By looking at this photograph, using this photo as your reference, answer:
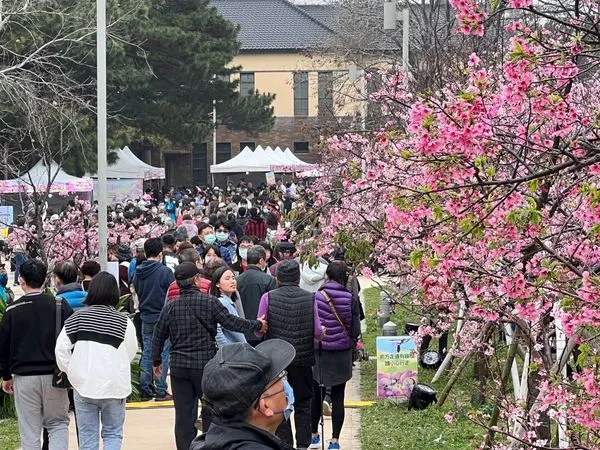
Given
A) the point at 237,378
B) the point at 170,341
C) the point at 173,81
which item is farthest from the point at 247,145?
the point at 237,378

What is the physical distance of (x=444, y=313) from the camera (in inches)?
420

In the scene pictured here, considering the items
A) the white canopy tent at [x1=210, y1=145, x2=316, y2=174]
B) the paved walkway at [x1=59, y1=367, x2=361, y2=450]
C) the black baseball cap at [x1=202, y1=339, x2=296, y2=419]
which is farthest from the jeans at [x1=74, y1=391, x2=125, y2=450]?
the white canopy tent at [x1=210, y1=145, x2=316, y2=174]

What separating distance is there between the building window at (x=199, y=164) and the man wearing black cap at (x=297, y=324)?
58.4m

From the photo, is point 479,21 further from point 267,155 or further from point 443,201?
point 267,155

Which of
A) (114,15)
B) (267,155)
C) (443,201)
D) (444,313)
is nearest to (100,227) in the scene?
(444,313)

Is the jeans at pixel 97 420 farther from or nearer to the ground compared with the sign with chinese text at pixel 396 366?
farther from the ground

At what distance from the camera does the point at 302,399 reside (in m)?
9.50

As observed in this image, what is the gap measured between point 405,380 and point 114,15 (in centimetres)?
1895

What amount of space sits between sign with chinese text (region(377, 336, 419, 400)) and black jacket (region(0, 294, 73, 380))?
4.41 m

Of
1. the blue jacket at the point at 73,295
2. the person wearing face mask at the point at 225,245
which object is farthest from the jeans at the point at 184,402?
the person wearing face mask at the point at 225,245

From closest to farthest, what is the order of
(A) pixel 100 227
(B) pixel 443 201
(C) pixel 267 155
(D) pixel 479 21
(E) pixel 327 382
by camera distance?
(D) pixel 479 21, (B) pixel 443 201, (E) pixel 327 382, (A) pixel 100 227, (C) pixel 267 155

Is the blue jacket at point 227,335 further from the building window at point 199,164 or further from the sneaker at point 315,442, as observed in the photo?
the building window at point 199,164

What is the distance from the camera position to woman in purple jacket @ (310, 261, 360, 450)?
978cm

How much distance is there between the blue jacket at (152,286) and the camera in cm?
1218
